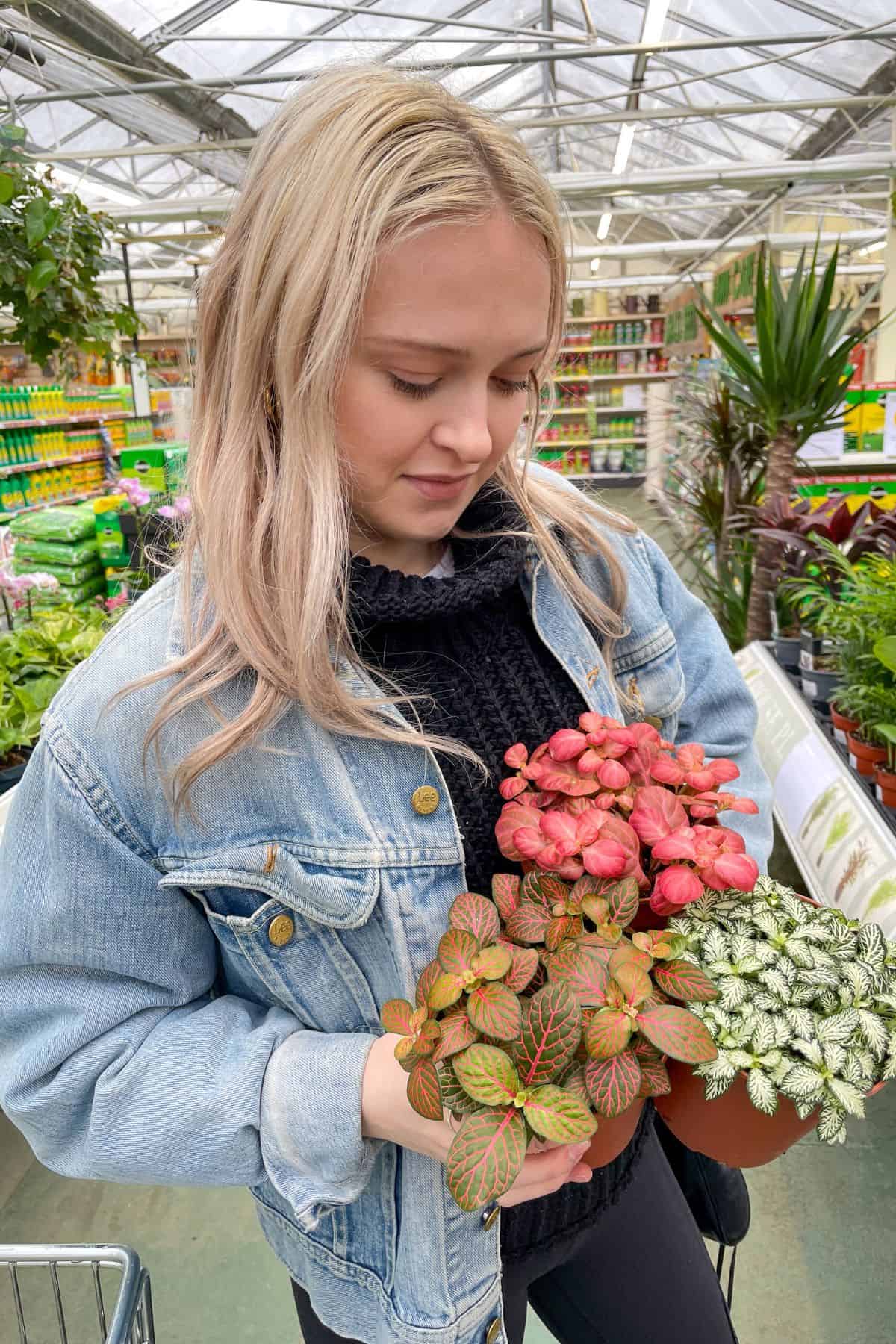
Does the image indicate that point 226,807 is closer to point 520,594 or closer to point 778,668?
point 520,594

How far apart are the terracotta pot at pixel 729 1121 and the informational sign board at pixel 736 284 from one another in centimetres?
711

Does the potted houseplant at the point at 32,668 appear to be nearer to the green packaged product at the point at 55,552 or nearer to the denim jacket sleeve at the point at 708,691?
the green packaged product at the point at 55,552

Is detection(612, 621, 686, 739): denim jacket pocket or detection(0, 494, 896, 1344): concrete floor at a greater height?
detection(612, 621, 686, 739): denim jacket pocket

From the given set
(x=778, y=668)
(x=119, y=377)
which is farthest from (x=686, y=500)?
(x=119, y=377)

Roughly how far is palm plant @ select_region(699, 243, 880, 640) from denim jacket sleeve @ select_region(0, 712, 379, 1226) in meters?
2.94

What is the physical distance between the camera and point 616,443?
13273 millimetres

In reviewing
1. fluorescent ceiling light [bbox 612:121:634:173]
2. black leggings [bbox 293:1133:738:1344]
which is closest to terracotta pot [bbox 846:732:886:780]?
black leggings [bbox 293:1133:738:1344]

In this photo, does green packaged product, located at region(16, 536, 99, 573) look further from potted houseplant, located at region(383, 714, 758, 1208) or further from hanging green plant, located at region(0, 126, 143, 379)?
potted houseplant, located at region(383, 714, 758, 1208)

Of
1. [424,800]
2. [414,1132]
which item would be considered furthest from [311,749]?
[414,1132]

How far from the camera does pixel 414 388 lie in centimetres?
75

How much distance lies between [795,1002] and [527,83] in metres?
10.8

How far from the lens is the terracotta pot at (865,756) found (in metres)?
2.17

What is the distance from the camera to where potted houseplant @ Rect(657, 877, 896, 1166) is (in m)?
0.74

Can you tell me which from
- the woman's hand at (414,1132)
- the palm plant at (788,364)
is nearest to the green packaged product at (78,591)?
the palm plant at (788,364)
